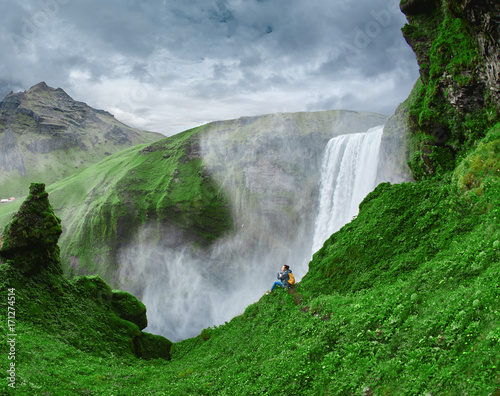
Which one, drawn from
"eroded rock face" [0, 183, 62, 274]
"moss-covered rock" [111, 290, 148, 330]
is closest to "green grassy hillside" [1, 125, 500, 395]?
"eroded rock face" [0, 183, 62, 274]

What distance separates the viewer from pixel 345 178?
5844cm

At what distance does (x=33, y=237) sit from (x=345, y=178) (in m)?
51.1

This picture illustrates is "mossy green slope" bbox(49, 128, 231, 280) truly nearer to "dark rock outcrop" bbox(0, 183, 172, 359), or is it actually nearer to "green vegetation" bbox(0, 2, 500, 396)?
"green vegetation" bbox(0, 2, 500, 396)

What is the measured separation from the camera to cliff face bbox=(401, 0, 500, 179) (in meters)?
16.7

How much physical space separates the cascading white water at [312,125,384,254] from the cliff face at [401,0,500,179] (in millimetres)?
25265

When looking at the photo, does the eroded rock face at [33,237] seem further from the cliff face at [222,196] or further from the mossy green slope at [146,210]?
the cliff face at [222,196]

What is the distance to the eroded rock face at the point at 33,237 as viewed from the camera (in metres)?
21.3

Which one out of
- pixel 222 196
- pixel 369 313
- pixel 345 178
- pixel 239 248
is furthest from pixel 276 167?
pixel 369 313

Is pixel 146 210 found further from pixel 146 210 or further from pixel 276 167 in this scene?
pixel 276 167

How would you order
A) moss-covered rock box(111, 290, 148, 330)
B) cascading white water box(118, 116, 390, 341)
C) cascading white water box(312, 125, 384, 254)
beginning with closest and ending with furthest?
moss-covered rock box(111, 290, 148, 330)
cascading white water box(312, 125, 384, 254)
cascading white water box(118, 116, 390, 341)

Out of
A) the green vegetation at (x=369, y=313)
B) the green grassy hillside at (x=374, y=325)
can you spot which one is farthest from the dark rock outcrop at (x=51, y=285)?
the green grassy hillside at (x=374, y=325)

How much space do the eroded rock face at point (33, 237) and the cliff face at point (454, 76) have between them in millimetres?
30659

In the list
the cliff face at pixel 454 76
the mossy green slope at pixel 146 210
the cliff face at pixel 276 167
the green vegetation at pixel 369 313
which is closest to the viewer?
the green vegetation at pixel 369 313

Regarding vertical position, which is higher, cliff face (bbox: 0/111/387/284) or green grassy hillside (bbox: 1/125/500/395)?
cliff face (bbox: 0/111/387/284)
